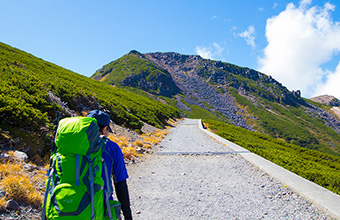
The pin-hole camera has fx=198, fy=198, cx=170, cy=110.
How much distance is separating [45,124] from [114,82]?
123458 mm

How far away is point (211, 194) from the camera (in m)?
5.57

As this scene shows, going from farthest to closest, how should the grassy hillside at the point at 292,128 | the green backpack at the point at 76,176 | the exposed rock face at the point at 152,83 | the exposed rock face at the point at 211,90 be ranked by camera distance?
1. the exposed rock face at the point at 152,83
2. the exposed rock face at the point at 211,90
3. the grassy hillside at the point at 292,128
4. the green backpack at the point at 76,176

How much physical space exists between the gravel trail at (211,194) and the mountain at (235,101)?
89.5m

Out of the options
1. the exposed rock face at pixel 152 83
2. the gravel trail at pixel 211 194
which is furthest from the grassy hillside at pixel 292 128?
the gravel trail at pixel 211 194

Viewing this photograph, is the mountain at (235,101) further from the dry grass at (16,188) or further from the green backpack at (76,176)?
the green backpack at (76,176)

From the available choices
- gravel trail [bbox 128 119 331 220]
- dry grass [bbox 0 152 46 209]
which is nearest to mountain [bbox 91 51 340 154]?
gravel trail [bbox 128 119 331 220]

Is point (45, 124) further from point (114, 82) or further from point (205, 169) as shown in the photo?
point (114, 82)

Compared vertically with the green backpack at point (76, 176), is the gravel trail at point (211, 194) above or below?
below

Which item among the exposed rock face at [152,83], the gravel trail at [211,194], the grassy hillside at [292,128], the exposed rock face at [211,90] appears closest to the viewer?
the gravel trail at [211,194]

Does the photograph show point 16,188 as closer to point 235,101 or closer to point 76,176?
point 76,176

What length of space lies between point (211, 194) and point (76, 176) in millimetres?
4560

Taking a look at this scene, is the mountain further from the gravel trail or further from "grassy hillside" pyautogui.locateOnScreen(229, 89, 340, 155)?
the gravel trail

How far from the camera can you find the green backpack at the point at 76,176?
1.82m

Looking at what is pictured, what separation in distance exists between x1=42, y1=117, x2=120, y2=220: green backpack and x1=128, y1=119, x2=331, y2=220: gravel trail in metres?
2.78
